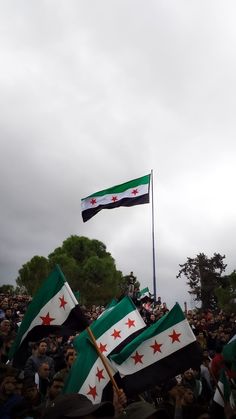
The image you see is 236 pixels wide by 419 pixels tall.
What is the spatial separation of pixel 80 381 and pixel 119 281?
73304mm

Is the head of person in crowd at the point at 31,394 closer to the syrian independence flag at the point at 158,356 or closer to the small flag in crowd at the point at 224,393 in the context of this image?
the syrian independence flag at the point at 158,356

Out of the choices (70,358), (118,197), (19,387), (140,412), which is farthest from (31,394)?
(118,197)

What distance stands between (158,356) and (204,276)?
63018 mm

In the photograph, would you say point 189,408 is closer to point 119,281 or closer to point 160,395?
point 160,395

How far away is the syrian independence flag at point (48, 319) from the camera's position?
627 centimetres

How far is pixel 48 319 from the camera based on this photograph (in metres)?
6.34

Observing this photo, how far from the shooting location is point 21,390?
6.02 metres

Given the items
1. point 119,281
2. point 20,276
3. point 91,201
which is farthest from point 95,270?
point 91,201

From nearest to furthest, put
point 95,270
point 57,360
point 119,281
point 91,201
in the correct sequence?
point 57,360, point 91,201, point 95,270, point 119,281

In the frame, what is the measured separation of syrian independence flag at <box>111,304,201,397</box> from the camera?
6.23 metres

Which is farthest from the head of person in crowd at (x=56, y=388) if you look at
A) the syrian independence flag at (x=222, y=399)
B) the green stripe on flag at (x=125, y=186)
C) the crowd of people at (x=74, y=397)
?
the green stripe on flag at (x=125, y=186)

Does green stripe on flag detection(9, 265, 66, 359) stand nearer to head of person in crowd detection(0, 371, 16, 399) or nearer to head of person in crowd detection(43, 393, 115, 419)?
head of person in crowd detection(0, 371, 16, 399)

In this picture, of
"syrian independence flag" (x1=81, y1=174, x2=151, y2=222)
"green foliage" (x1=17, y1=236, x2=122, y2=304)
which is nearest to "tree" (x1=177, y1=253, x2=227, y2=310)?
"green foliage" (x1=17, y1=236, x2=122, y2=304)

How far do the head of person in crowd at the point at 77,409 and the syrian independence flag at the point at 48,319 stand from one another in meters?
3.36
